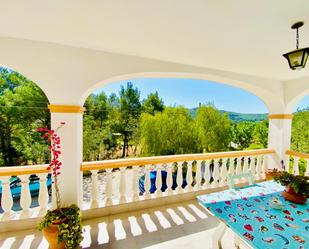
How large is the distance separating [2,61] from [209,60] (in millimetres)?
2773

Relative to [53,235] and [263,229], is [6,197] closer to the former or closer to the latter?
[53,235]

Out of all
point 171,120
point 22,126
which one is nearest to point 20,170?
point 22,126

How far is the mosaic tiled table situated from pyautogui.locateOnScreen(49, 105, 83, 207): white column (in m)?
1.71

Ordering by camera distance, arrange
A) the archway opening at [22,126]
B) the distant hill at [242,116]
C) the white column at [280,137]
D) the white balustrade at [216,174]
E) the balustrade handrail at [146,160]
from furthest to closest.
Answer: the distant hill at [242,116], the archway opening at [22,126], the white column at [280,137], the white balustrade at [216,174], the balustrade handrail at [146,160]

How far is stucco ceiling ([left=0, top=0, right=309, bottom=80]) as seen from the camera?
1.47m

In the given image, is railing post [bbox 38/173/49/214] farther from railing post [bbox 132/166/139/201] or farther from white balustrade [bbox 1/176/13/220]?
railing post [bbox 132/166/139/201]

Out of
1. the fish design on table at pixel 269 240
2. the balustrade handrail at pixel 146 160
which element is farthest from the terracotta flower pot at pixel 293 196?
the balustrade handrail at pixel 146 160

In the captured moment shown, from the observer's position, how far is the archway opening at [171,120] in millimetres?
12750

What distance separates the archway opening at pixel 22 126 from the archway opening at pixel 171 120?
2.83 metres

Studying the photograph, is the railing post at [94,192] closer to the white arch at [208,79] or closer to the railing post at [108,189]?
the railing post at [108,189]

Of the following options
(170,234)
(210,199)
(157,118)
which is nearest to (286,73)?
(210,199)

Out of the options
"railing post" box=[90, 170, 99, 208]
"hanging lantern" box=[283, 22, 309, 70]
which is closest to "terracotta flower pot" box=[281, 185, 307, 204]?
"hanging lantern" box=[283, 22, 309, 70]

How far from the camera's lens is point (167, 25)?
1771 mm

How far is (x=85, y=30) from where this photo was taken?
190 centimetres
